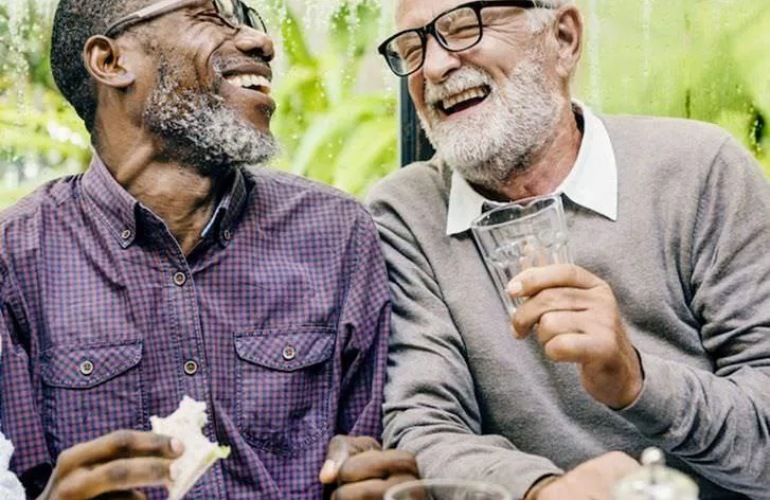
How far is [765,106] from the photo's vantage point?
2.58 m

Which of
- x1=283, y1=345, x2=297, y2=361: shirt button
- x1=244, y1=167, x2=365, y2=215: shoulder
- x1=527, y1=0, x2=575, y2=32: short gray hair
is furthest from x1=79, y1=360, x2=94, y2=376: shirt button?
x1=527, y1=0, x2=575, y2=32: short gray hair

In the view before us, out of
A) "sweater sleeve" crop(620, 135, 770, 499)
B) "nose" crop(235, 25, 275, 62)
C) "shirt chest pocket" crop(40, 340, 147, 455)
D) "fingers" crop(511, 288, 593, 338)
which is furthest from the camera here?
"nose" crop(235, 25, 275, 62)

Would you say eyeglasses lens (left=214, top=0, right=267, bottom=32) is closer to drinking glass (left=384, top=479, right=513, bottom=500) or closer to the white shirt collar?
the white shirt collar

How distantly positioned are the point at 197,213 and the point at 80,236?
0.71 ft

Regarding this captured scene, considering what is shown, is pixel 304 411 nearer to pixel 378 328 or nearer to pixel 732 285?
pixel 378 328

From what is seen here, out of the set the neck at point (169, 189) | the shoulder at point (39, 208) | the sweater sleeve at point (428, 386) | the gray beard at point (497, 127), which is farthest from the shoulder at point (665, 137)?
the shoulder at point (39, 208)

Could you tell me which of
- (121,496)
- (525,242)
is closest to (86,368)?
(121,496)

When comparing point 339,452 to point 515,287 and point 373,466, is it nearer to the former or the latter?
point 373,466

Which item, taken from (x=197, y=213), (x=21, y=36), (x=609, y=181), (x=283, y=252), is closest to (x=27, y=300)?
(x=197, y=213)

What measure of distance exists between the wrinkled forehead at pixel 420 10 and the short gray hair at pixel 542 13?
0.47 ft

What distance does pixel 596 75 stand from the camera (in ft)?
8.54

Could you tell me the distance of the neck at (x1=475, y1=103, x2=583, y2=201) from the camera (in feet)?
6.67

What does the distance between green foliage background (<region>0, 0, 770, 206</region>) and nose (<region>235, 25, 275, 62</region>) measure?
0.50m

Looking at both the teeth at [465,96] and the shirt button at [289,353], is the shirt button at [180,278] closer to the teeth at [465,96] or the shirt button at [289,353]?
the shirt button at [289,353]
